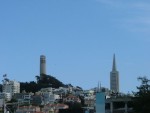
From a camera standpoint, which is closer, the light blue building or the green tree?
the light blue building

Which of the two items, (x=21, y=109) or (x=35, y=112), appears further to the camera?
(x=21, y=109)

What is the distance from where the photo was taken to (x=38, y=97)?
179 meters

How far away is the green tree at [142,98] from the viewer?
206ft

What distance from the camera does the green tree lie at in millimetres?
62763

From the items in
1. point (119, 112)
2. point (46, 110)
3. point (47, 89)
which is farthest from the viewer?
point (47, 89)

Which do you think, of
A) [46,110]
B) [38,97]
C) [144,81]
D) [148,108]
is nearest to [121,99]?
[144,81]

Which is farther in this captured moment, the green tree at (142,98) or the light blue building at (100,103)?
the green tree at (142,98)

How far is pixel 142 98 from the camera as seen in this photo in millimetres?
63812

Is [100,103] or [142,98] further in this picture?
[142,98]

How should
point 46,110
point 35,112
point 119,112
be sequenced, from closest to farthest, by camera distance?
point 119,112, point 35,112, point 46,110

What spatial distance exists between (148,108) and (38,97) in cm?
11942

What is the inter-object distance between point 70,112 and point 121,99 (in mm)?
9263

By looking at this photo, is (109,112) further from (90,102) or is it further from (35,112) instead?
(90,102)

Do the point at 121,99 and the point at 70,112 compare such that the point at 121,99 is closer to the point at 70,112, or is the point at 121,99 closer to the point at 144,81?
the point at 70,112
